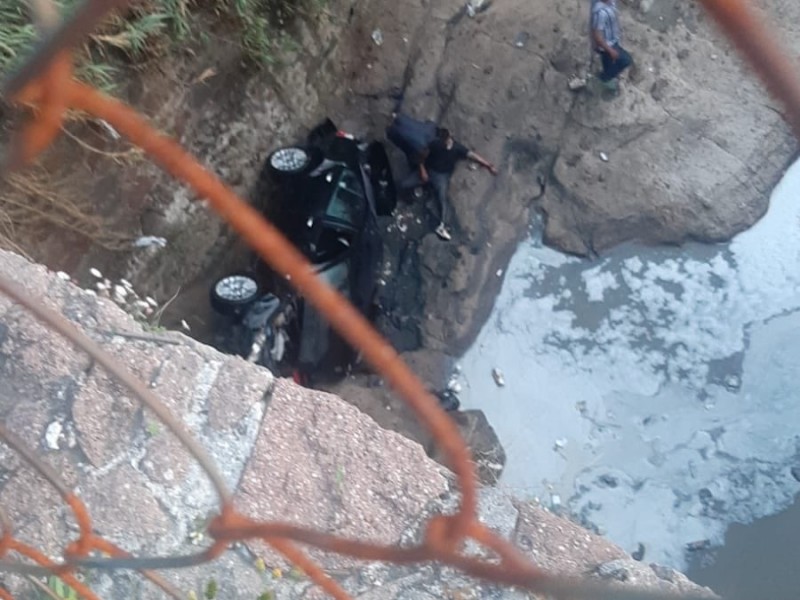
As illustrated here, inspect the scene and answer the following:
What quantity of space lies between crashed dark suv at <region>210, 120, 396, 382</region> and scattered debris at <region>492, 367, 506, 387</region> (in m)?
0.65

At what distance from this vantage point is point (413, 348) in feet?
13.2

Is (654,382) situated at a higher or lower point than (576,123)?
lower

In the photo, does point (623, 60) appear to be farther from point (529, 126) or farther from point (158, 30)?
point (158, 30)

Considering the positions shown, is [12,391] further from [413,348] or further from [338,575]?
[413,348]

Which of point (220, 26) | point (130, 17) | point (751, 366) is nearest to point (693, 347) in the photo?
point (751, 366)

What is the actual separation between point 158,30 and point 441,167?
5.42 ft

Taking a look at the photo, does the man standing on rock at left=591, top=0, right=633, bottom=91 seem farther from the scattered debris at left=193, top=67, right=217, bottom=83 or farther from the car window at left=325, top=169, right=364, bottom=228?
the scattered debris at left=193, top=67, right=217, bottom=83

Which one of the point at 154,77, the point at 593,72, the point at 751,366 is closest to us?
the point at 154,77

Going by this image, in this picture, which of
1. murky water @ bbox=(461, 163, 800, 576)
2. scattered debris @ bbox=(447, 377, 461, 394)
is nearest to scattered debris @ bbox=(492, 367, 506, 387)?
murky water @ bbox=(461, 163, 800, 576)

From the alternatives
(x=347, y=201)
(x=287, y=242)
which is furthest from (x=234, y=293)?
(x=287, y=242)

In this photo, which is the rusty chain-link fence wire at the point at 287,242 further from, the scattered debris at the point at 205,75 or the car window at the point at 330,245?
the car window at the point at 330,245

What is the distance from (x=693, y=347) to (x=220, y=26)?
2470 millimetres

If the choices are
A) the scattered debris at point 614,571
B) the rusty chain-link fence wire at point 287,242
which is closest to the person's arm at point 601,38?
the scattered debris at point 614,571

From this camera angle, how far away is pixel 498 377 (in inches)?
154
